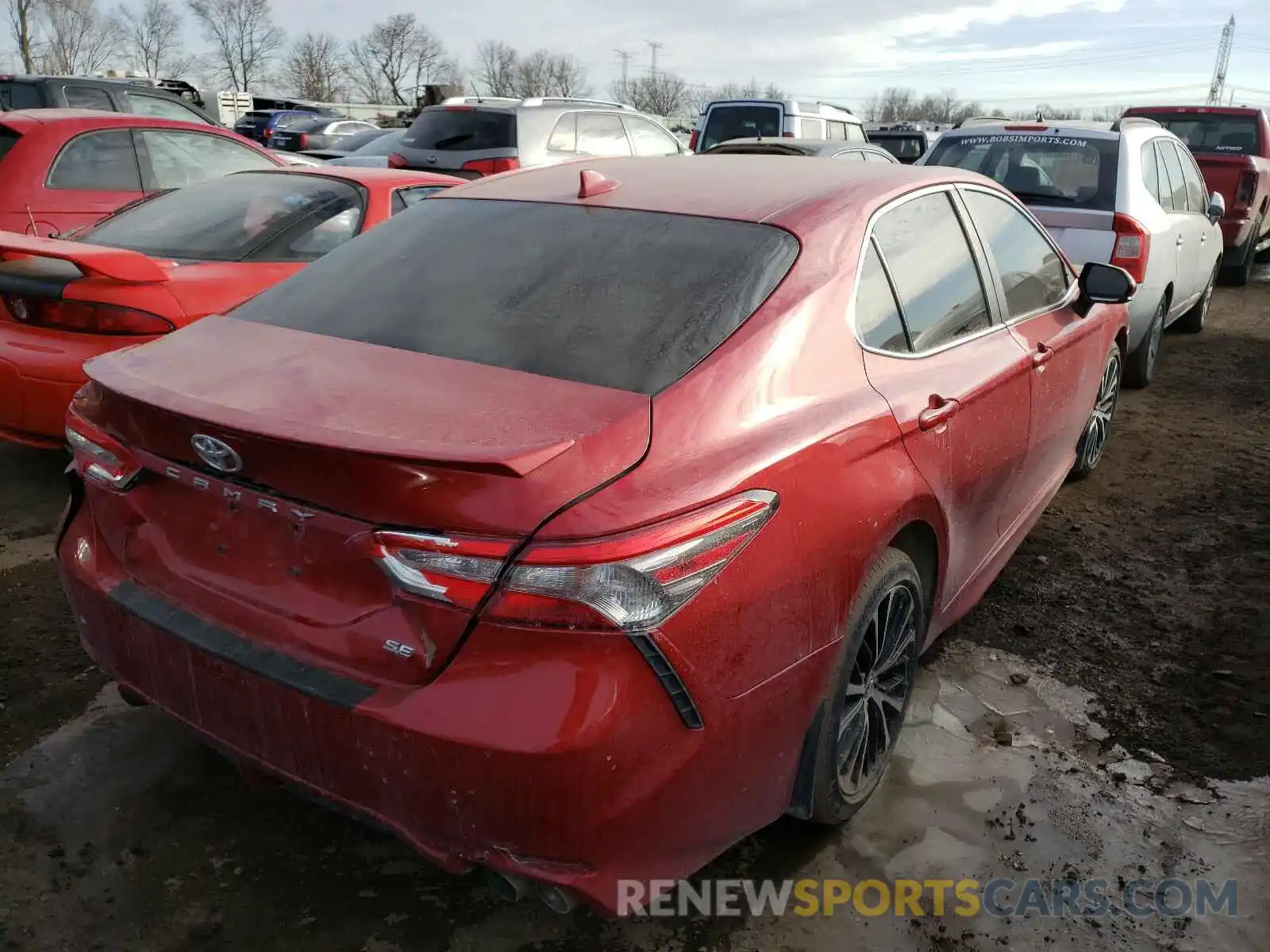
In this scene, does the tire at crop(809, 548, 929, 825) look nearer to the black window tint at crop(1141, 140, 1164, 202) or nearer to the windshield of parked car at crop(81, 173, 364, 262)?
the windshield of parked car at crop(81, 173, 364, 262)

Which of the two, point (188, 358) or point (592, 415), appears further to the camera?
point (188, 358)

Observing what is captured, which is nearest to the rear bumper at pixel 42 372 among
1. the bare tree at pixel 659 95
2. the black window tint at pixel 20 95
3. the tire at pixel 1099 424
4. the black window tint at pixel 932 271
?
the black window tint at pixel 932 271

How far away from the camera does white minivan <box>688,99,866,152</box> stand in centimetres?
1273

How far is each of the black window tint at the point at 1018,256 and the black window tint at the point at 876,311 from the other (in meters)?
0.85

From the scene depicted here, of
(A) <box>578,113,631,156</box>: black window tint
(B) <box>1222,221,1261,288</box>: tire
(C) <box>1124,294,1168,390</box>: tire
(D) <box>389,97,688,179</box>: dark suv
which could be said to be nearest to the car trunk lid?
(C) <box>1124,294,1168,390</box>: tire

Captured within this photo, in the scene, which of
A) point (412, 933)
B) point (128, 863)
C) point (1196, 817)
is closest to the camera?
point (412, 933)

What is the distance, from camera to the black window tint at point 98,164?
19.2 feet

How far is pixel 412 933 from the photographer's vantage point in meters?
2.13

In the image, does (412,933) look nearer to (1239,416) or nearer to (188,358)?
(188,358)

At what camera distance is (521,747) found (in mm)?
1633

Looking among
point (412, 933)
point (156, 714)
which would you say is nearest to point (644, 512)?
point (412, 933)

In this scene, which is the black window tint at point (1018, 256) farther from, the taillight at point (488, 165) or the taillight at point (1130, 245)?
the taillight at point (488, 165)

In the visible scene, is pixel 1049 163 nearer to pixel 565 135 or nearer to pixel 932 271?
pixel 932 271

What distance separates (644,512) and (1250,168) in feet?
37.9
